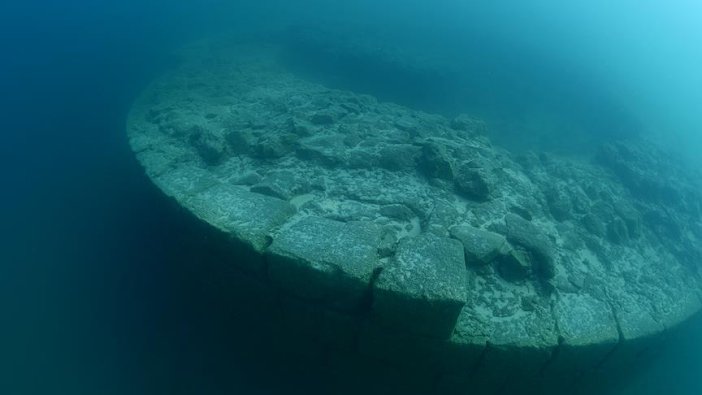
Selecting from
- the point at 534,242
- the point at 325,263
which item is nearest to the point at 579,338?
the point at 534,242

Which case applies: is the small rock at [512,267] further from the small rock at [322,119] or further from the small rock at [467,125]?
the small rock at [467,125]

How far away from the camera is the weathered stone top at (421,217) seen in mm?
3314

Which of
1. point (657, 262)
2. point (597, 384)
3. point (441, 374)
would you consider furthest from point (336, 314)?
point (657, 262)

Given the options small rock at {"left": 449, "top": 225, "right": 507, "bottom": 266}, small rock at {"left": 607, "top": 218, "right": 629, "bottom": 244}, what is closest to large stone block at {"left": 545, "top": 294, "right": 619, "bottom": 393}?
small rock at {"left": 449, "top": 225, "right": 507, "bottom": 266}

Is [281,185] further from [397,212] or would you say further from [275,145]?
[397,212]

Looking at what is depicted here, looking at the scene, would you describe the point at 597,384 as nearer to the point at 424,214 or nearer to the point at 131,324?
the point at 424,214

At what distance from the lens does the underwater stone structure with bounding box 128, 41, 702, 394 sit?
3324mm

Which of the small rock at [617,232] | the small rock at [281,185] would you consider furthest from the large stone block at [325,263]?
the small rock at [617,232]

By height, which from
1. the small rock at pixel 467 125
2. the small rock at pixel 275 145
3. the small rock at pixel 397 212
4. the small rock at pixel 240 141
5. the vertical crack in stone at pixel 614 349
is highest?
the small rock at pixel 467 125

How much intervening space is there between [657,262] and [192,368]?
6737mm

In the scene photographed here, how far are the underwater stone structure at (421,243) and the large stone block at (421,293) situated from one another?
0.05ft

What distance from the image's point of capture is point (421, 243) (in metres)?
3.54

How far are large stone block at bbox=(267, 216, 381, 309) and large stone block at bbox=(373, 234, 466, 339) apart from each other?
7.9 inches

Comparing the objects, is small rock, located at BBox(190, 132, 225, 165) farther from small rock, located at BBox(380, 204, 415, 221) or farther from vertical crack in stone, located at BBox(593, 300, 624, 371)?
vertical crack in stone, located at BBox(593, 300, 624, 371)
